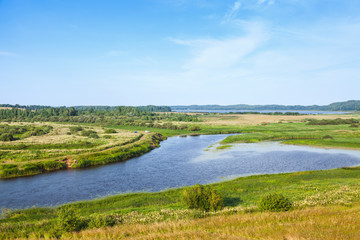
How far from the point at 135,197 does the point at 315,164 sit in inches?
1643

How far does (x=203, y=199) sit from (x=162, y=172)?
77.4 ft

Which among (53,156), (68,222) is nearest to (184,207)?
(68,222)

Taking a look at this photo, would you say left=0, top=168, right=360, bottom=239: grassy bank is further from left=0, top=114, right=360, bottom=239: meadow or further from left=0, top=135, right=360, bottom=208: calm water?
left=0, top=135, right=360, bottom=208: calm water

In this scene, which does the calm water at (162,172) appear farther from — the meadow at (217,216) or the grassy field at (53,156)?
the meadow at (217,216)

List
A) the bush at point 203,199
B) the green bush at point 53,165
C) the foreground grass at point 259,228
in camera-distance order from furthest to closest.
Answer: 1. the green bush at point 53,165
2. the bush at point 203,199
3. the foreground grass at point 259,228

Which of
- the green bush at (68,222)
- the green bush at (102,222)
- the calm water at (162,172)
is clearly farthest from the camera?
the calm water at (162,172)

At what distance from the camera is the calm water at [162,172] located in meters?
35.6

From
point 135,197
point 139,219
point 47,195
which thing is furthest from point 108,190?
point 139,219

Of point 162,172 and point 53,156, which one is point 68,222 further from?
point 53,156

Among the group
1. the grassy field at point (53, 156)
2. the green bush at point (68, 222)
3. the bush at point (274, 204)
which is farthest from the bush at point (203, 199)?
the grassy field at point (53, 156)

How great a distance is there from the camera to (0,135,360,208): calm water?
35.6 meters

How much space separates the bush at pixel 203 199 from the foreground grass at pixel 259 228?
17.9 feet

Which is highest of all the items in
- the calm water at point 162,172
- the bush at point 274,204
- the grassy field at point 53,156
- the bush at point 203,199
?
the bush at point 274,204

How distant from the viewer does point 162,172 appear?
4684 centimetres
